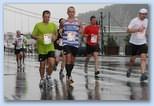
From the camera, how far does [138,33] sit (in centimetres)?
700

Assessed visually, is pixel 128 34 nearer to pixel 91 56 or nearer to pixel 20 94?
→ pixel 91 56

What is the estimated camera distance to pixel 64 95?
272 inches

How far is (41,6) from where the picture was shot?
6926 millimetres

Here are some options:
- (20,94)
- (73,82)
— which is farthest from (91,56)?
(20,94)

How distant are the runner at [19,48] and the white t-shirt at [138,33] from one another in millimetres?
935

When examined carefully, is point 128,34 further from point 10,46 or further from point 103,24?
point 10,46

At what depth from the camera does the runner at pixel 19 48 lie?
6.95 m

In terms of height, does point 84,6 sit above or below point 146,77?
above

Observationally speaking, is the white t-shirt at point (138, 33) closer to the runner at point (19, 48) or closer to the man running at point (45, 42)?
the man running at point (45, 42)

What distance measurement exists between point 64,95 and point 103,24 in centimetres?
70

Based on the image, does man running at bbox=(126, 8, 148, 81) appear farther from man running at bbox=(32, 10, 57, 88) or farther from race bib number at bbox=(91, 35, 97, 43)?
man running at bbox=(32, 10, 57, 88)

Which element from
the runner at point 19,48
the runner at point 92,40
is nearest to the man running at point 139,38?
the runner at point 92,40

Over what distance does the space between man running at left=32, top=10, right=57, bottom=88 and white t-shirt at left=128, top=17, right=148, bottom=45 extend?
0.67 metres

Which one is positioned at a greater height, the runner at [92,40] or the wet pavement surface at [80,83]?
the runner at [92,40]
